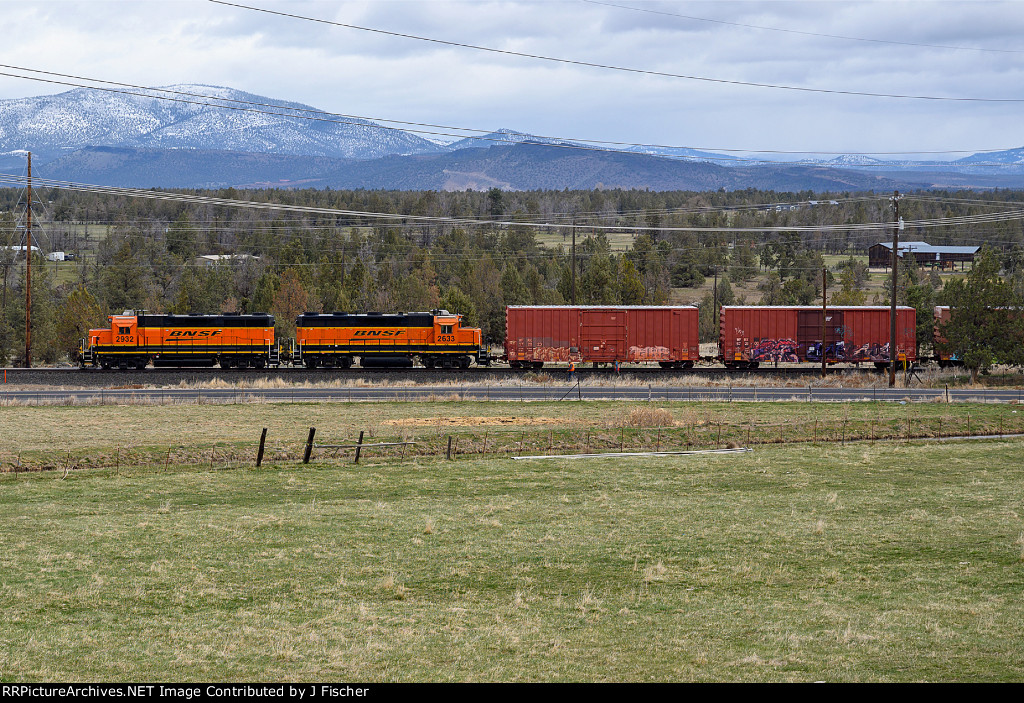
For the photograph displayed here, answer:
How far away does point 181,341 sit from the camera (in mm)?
62750

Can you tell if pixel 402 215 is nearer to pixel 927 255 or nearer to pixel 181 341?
pixel 181 341

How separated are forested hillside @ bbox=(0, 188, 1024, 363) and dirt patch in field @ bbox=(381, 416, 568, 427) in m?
30.1

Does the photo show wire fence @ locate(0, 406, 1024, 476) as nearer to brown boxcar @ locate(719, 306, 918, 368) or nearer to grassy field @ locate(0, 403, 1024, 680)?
grassy field @ locate(0, 403, 1024, 680)

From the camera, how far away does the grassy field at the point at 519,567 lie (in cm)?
1370

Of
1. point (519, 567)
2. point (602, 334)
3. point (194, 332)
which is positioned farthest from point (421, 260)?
point (519, 567)

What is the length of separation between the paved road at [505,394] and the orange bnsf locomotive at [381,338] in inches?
370

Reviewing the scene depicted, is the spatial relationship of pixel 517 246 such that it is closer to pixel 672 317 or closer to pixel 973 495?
pixel 672 317

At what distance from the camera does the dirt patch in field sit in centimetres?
3969

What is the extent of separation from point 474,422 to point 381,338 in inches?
934

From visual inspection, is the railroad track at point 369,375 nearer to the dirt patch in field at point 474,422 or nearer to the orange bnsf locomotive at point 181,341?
the orange bnsf locomotive at point 181,341

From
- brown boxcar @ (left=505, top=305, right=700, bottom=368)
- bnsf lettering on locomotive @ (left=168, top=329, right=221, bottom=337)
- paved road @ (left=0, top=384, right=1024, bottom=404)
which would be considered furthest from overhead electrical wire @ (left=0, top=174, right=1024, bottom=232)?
paved road @ (left=0, top=384, right=1024, bottom=404)

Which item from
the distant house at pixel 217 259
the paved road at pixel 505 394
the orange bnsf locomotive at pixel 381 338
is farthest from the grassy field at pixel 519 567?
the distant house at pixel 217 259

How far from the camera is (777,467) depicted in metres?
30.7

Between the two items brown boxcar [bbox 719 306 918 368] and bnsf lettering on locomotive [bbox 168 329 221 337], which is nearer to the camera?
brown boxcar [bbox 719 306 918 368]
